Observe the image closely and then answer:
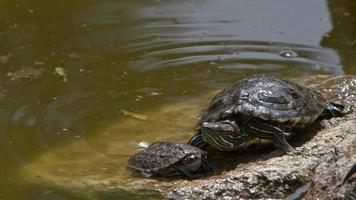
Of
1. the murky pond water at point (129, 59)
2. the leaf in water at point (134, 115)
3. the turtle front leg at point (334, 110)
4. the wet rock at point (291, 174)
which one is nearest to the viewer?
the wet rock at point (291, 174)

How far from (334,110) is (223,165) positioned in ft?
3.43

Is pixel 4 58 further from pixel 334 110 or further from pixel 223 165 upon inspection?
pixel 334 110

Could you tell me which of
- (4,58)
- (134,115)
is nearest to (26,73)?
(4,58)

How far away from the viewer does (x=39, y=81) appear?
7.28 metres

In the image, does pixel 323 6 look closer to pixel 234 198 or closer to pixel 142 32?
pixel 142 32

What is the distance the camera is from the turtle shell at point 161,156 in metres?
4.96

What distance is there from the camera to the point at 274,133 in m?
4.99

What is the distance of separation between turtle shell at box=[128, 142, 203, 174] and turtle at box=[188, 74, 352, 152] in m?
0.17

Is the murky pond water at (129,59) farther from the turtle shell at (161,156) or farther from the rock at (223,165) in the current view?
the turtle shell at (161,156)

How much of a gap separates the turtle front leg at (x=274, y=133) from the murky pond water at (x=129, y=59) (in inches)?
33.2

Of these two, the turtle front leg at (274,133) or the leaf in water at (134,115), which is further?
the leaf in water at (134,115)

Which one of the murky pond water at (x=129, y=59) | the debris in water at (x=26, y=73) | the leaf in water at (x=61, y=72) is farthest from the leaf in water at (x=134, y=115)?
the debris in water at (x=26, y=73)

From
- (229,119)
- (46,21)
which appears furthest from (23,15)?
(229,119)

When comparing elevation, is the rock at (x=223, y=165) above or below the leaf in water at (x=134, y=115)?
above
